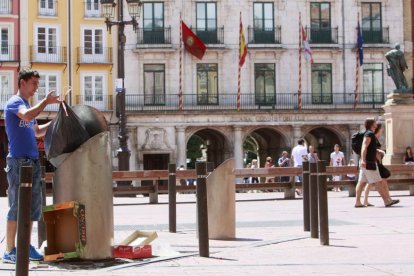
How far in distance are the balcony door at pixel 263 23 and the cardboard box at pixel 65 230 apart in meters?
40.5

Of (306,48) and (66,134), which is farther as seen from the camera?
(306,48)

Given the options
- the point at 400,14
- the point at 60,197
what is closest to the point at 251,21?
the point at 400,14

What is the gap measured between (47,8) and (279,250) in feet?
131

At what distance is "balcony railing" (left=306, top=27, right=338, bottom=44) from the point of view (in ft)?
162

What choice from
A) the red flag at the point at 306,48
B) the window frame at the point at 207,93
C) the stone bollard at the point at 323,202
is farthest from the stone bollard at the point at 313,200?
the window frame at the point at 207,93

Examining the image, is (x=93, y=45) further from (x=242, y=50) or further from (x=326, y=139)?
(x=326, y=139)

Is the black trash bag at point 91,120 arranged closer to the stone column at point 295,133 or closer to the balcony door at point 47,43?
the balcony door at point 47,43

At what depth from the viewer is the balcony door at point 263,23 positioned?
161ft

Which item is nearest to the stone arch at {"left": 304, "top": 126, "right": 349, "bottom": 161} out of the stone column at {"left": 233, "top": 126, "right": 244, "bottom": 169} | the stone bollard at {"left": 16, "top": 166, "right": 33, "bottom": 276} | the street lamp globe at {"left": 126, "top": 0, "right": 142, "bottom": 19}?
the stone column at {"left": 233, "top": 126, "right": 244, "bottom": 169}

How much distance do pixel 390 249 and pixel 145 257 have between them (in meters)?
2.72

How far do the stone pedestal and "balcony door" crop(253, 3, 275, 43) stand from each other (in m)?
21.2

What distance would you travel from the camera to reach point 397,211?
17.0m

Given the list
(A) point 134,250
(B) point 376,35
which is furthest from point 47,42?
(A) point 134,250

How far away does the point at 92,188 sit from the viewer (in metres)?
9.04
